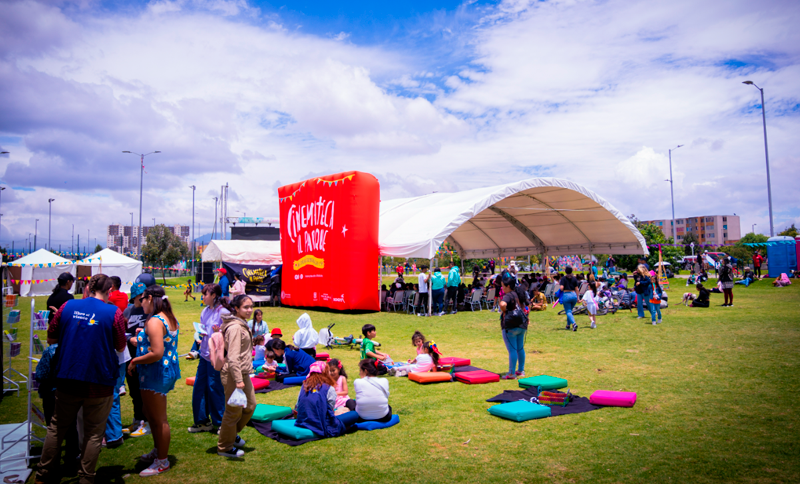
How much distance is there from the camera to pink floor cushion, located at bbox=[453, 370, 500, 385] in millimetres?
7298

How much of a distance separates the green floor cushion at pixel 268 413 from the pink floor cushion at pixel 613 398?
12.2 ft

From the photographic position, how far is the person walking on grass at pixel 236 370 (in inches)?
166

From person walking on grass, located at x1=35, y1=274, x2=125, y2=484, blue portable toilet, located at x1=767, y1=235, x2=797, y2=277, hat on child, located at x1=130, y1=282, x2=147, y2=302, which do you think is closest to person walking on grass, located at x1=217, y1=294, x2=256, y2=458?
person walking on grass, located at x1=35, y1=274, x2=125, y2=484

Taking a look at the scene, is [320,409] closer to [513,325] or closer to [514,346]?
[513,325]

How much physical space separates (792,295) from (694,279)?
717 centimetres

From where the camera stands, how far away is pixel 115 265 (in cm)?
2833

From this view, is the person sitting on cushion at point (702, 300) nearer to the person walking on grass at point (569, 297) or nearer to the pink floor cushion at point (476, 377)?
the person walking on grass at point (569, 297)

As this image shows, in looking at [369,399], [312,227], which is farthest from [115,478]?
[312,227]

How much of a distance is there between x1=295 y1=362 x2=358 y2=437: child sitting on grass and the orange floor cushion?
7.21 ft

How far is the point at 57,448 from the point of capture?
3.73 meters

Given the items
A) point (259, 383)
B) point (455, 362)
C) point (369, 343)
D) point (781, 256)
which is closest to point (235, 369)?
point (259, 383)

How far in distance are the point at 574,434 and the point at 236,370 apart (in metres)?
3.43

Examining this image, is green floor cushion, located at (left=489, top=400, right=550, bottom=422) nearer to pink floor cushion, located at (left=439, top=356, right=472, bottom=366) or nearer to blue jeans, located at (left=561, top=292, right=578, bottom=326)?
pink floor cushion, located at (left=439, top=356, right=472, bottom=366)

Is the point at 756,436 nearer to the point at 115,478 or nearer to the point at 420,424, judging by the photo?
the point at 420,424
